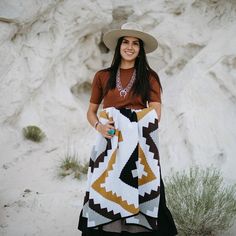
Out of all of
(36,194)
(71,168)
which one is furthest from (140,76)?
(71,168)

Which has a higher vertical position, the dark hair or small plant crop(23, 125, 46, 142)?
the dark hair

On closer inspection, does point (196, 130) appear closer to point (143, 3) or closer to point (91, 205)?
point (143, 3)

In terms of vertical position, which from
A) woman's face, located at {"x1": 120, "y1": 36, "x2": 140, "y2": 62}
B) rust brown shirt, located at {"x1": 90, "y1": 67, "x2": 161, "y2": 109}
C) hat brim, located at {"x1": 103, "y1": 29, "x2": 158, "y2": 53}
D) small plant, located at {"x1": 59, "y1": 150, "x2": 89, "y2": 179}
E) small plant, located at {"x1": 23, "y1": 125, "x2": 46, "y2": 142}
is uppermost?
hat brim, located at {"x1": 103, "y1": 29, "x2": 158, "y2": 53}

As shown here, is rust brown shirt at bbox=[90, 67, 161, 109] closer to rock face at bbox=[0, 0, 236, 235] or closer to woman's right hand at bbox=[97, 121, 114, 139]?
woman's right hand at bbox=[97, 121, 114, 139]

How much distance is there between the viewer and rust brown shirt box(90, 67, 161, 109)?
258 centimetres

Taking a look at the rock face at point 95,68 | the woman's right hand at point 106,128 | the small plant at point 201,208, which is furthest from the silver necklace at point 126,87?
the rock face at point 95,68

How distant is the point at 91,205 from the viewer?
7.99ft

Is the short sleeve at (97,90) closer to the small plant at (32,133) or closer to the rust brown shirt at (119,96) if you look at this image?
the rust brown shirt at (119,96)

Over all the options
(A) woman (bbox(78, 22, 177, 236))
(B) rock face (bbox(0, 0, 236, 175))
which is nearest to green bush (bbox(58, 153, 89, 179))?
(B) rock face (bbox(0, 0, 236, 175))

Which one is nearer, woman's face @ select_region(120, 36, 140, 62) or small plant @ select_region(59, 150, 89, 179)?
woman's face @ select_region(120, 36, 140, 62)

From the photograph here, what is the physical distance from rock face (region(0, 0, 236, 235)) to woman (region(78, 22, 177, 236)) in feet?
7.51

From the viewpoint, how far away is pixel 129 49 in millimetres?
2660

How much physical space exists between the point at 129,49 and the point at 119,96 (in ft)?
1.16

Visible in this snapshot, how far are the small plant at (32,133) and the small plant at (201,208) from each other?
2674mm
